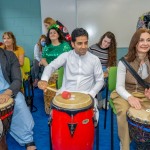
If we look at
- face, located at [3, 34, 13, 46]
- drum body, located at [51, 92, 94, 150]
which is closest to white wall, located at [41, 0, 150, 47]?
face, located at [3, 34, 13, 46]

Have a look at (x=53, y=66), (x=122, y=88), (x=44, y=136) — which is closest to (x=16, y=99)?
(x=53, y=66)

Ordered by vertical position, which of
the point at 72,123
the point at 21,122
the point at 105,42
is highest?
the point at 105,42

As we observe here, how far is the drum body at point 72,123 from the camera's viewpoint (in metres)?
1.60

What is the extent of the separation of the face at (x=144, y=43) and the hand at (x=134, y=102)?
0.48m

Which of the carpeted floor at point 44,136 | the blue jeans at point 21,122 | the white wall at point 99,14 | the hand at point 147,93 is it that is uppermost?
the white wall at point 99,14

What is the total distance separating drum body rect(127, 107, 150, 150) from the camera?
4.88ft

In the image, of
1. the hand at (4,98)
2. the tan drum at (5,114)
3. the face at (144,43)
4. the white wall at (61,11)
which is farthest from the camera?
the white wall at (61,11)

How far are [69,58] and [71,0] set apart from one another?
8.65 ft

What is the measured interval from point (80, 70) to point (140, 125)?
0.90 m

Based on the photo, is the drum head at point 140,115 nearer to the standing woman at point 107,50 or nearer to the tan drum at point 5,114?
the tan drum at point 5,114

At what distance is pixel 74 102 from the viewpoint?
1.65m

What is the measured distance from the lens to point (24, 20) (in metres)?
4.70

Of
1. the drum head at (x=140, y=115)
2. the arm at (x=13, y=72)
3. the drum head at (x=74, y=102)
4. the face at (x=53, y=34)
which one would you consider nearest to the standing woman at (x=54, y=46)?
the face at (x=53, y=34)

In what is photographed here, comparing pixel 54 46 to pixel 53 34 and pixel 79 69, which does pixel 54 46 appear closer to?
pixel 53 34
